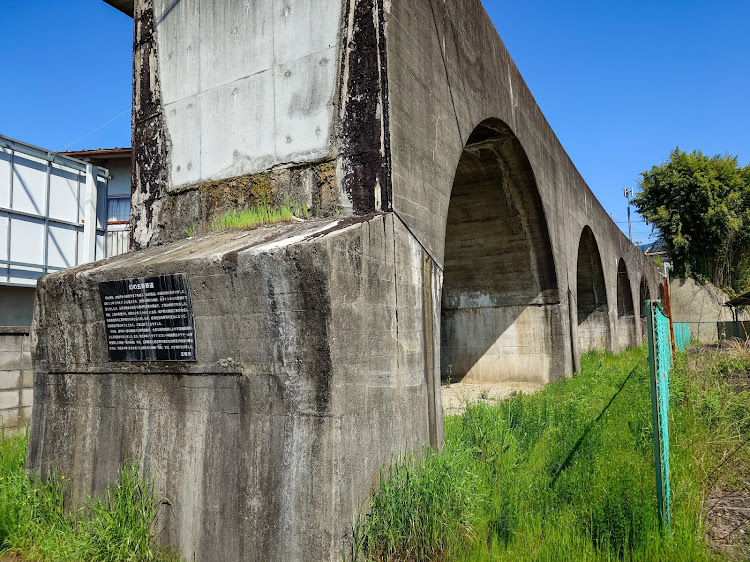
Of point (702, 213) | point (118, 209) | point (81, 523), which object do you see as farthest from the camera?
point (702, 213)

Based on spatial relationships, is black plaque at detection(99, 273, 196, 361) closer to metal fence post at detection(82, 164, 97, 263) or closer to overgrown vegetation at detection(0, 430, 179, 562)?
overgrown vegetation at detection(0, 430, 179, 562)

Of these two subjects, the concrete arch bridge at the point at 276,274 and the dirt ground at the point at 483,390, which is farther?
the dirt ground at the point at 483,390

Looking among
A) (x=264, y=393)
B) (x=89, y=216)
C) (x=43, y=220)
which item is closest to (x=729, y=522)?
(x=264, y=393)

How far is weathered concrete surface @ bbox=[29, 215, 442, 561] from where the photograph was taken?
9.43 ft

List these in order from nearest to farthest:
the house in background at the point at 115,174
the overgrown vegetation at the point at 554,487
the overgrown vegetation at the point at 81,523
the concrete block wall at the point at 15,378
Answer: the overgrown vegetation at the point at 554,487 < the overgrown vegetation at the point at 81,523 < the concrete block wall at the point at 15,378 < the house in background at the point at 115,174

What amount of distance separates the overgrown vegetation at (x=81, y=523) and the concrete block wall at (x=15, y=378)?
2238 mm

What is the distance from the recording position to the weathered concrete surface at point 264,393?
288cm

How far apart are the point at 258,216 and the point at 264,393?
5.16 feet

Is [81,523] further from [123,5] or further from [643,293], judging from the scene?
[643,293]

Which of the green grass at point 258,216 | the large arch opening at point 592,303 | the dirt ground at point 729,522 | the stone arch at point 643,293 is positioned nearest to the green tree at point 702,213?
the stone arch at point 643,293

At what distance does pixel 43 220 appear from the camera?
1200cm

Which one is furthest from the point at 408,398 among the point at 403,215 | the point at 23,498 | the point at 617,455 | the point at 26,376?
the point at 26,376

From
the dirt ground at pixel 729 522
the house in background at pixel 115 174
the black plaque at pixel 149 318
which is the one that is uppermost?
the house in background at pixel 115 174

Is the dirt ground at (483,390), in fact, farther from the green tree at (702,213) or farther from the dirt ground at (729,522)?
the green tree at (702,213)
